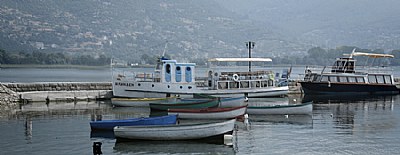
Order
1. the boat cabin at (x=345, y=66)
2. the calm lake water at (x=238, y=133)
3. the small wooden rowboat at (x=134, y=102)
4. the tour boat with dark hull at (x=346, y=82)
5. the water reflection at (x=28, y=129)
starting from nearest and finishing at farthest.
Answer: the calm lake water at (x=238, y=133) → the water reflection at (x=28, y=129) → the small wooden rowboat at (x=134, y=102) → the tour boat with dark hull at (x=346, y=82) → the boat cabin at (x=345, y=66)

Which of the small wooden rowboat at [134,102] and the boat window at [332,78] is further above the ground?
the boat window at [332,78]

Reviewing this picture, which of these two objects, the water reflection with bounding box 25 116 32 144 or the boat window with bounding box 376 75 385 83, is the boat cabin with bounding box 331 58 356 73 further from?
the water reflection with bounding box 25 116 32 144

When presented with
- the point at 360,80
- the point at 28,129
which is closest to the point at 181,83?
the point at 28,129

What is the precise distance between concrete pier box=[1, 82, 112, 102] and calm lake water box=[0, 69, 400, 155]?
136cm

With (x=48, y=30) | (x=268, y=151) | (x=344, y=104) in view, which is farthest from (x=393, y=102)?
(x=48, y=30)

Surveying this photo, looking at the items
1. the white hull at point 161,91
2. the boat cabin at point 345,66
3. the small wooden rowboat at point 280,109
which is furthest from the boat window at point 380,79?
the small wooden rowboat at point 280,109

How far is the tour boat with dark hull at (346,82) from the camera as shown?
152 feet

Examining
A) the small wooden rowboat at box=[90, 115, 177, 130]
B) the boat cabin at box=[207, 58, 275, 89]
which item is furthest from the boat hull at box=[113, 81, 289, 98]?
the small wooden rowboat at box=[90, 115, 177, 130]

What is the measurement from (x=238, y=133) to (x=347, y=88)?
25638 mm

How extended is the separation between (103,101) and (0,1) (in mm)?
174617

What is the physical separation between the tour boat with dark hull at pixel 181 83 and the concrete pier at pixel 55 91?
150 cm

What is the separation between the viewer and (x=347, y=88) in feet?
155

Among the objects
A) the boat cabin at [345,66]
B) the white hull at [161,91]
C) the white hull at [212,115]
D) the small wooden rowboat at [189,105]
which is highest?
the boat cabin at [345,66]

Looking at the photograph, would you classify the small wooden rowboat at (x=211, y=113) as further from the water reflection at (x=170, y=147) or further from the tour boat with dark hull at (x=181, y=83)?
the tour boat with dark hull at (x=181, y=83)
